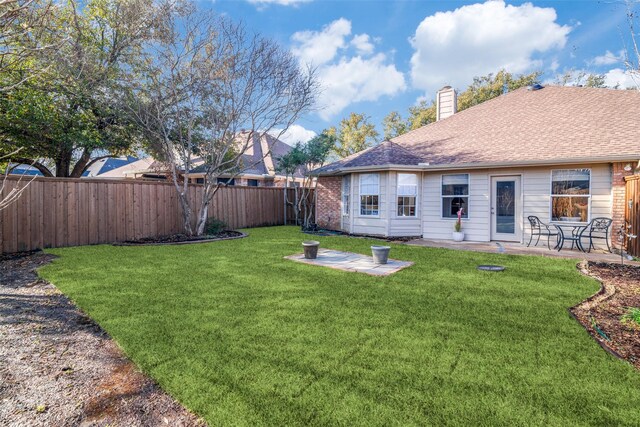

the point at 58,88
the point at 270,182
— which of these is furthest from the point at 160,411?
the point at 270,182

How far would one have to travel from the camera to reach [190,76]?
35.3 feet

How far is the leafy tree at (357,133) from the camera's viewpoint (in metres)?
29.2

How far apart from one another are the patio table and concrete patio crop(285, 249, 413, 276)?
4.77m

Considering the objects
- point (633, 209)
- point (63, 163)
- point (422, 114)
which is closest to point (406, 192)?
point (633, 209)

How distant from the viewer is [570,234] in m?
8.73

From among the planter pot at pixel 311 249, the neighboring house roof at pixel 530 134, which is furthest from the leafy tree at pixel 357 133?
the planter pot at pixel 311 249

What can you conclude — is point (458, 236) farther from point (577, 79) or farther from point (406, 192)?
point (577, 79)

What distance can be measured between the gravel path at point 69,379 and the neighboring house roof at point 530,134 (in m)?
9.25

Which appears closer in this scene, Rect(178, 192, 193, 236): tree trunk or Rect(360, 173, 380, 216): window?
Rect(178, 192, 193, 236): tree trunk

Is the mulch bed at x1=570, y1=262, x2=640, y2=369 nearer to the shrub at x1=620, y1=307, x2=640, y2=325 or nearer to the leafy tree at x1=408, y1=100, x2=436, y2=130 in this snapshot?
the shrub at x1=620, y1=307, x2=640, y2=325

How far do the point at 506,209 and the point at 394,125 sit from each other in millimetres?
21660

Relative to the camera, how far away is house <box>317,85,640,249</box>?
8.42 m

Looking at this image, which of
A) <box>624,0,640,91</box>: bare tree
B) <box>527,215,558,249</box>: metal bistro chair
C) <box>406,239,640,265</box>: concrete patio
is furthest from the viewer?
<box>527,215,558,249</box>: metal bistro chair

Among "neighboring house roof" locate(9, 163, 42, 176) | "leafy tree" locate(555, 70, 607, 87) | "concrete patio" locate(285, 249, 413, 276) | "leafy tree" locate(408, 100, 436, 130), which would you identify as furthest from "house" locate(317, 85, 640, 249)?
"leafy tree" locate(408, 100, 436, 130)
